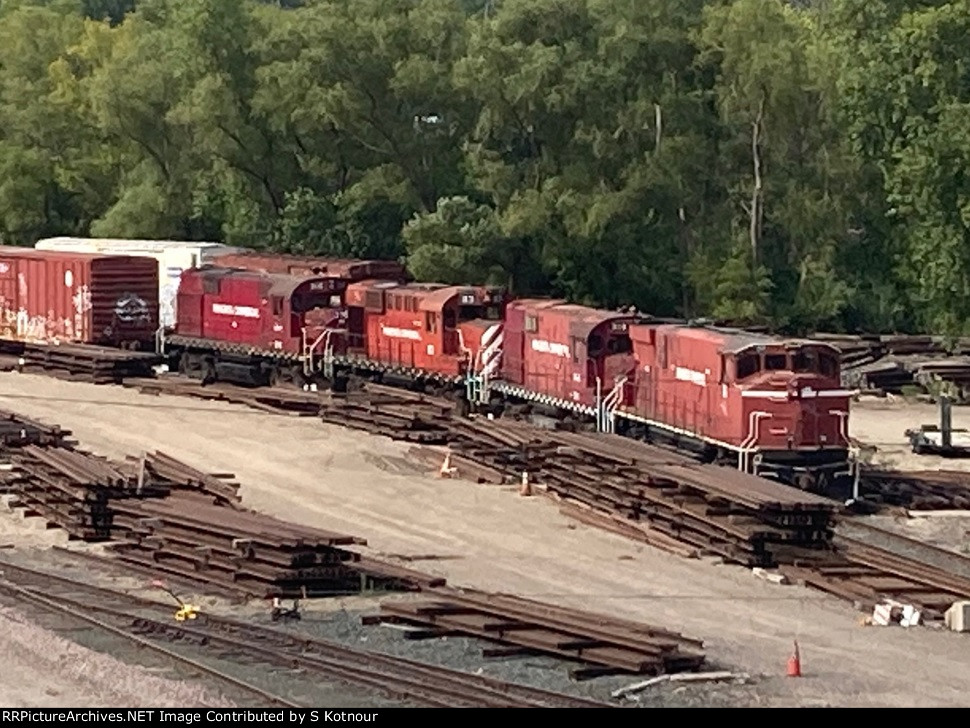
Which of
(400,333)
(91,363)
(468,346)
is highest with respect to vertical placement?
(400,333)

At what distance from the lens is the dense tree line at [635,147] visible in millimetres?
61219

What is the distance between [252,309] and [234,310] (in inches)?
40.8

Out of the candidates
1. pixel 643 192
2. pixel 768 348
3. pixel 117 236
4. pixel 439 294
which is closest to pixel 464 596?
pixel 768 348

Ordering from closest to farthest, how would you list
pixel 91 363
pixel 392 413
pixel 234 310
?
pixel 392 413
pixel 234 310
pixel 91 363

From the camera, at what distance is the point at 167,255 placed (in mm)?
58375

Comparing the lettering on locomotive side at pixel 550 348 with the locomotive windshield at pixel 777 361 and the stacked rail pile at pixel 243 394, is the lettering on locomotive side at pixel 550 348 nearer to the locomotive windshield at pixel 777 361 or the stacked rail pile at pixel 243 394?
the stacked rail pile at pixel 243 394

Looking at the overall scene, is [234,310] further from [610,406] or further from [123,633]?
[123,633]

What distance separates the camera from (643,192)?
6347 centimetres

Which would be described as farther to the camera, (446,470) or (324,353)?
(324,353)

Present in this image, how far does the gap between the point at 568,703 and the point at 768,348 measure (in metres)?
15.9

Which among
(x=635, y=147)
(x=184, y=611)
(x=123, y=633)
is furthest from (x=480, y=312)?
(x=123, y=633)

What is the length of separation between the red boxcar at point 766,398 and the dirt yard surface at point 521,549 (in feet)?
11.6

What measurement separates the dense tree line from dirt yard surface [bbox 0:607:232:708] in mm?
39097

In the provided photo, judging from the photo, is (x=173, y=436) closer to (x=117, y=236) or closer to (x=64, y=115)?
(x=117, y=236)
